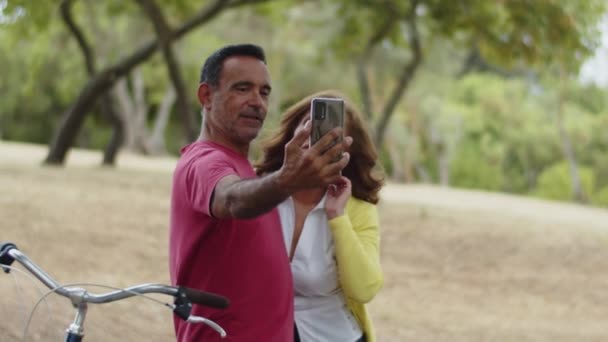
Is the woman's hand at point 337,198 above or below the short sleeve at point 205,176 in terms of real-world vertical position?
below

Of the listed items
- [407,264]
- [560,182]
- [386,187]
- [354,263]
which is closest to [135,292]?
[354,263]

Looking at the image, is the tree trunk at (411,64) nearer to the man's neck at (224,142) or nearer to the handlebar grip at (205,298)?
the man's neck at (224,142)

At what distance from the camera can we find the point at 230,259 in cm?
265

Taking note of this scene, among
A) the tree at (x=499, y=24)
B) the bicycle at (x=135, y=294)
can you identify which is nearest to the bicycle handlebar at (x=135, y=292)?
the bicycle at (x=135, y=294)

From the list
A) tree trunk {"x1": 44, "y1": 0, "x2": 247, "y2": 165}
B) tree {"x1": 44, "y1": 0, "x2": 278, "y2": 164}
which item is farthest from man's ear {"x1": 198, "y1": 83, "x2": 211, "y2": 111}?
tree trunk {"x1": 44, "y1": 0, "x2": 247, "y2": 165}

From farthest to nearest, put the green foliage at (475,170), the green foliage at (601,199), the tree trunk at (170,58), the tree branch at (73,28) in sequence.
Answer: the green foliage at (475,170) → the green foliage at (601,199) → the tree branch at (73,28) → the tree trunk at (170,58)

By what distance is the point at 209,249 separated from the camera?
8.76ft

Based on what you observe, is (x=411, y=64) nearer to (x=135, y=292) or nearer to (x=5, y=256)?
(x=5, y=256)

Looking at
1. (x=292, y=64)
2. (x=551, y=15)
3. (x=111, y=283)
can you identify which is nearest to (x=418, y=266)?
(x=111, y=283)

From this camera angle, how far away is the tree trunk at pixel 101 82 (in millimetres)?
20047

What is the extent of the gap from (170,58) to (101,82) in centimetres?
171

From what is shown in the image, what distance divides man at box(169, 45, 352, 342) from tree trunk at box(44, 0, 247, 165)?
56.1ft

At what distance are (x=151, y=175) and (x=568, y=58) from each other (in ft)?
30.9

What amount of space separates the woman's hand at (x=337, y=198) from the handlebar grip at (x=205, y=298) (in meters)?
0.84
